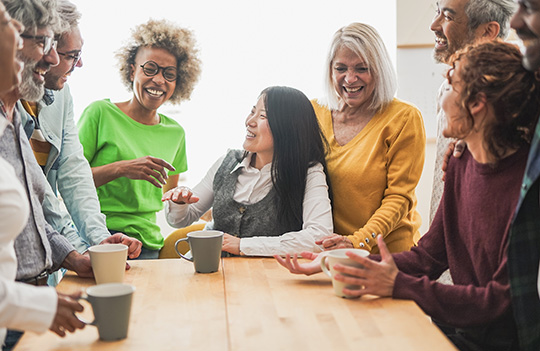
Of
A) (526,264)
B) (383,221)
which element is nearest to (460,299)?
(526,264)

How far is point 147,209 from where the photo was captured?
2684 millimetres

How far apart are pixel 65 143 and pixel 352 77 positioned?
1152 mm

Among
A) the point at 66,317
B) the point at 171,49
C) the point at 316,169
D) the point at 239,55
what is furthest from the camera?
the point at 239,55

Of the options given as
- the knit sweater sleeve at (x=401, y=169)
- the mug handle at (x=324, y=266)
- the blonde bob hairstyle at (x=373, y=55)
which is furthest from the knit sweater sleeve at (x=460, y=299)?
the blonde bob hairstyle at (x=373, y=55)

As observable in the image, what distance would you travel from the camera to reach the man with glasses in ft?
6.75

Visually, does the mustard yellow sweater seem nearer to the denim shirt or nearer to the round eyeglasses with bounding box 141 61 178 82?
the denim shirt

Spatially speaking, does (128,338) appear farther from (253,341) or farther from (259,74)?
(259,74)

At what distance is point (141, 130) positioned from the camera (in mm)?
2781

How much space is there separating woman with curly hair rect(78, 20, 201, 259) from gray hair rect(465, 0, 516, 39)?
1380mm

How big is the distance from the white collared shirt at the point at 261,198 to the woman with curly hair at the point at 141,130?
23 cm

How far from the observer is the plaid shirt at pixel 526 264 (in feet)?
4.22

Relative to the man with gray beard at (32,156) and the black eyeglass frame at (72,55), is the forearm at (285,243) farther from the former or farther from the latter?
the black eyeglass frame at (72,55)

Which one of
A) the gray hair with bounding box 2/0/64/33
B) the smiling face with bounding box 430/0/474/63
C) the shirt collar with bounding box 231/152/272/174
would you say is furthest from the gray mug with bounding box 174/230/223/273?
the smiling face with bounding box 430/0/474/63

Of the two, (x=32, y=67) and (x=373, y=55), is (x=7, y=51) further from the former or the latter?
(x=373, y=55)
